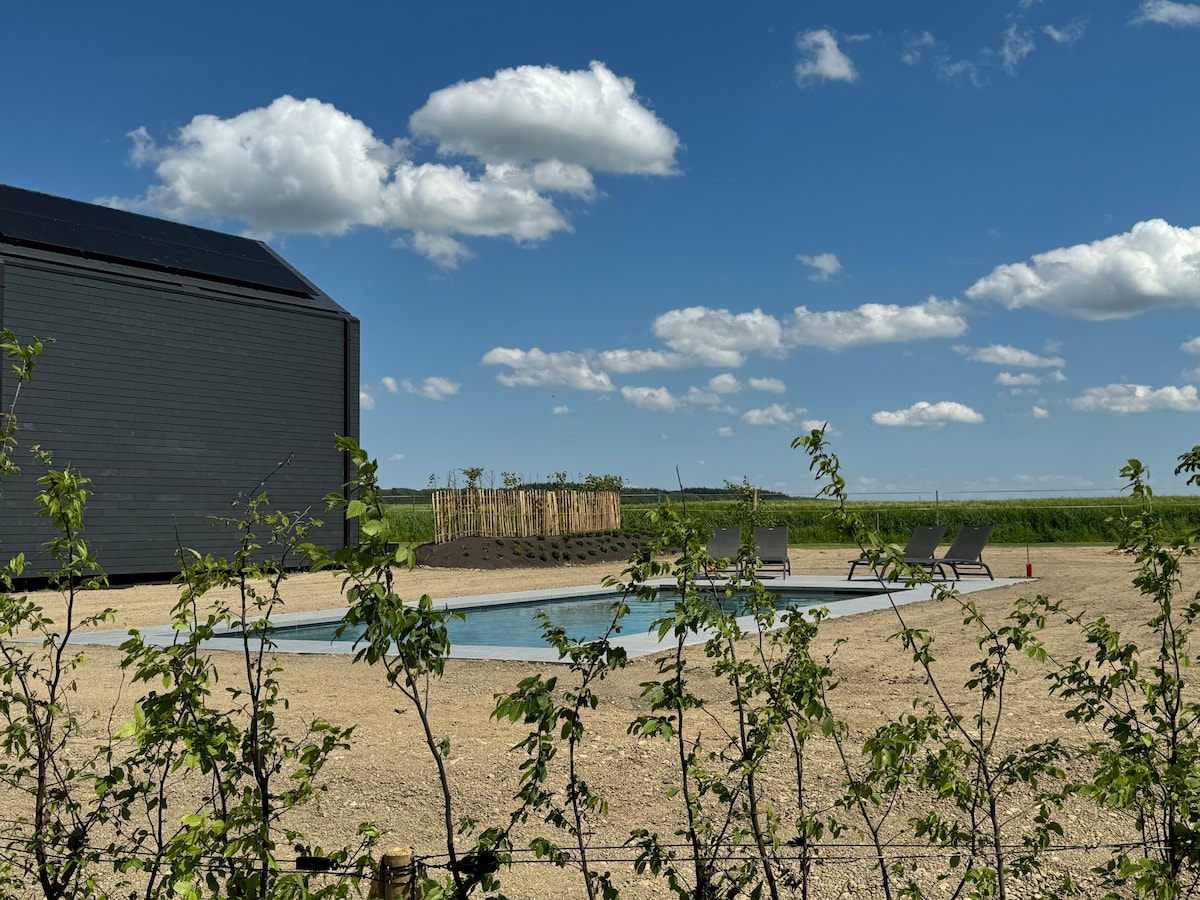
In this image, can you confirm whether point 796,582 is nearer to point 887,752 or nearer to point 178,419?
point 178,419

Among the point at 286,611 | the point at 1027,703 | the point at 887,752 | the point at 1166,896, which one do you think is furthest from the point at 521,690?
the point at 286,611

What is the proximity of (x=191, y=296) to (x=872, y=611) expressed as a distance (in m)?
13.4

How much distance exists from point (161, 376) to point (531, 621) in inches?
369

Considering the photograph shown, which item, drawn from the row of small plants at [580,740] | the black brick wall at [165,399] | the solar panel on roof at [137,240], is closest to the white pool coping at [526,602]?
the row of small plants at [580,740]

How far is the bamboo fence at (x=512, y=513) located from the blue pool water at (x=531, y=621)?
8.20m

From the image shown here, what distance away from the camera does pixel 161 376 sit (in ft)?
58.0

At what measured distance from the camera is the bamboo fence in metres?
22.5

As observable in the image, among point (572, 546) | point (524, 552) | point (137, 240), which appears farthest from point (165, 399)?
point (572, 546)

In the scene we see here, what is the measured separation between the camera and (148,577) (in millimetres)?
17594

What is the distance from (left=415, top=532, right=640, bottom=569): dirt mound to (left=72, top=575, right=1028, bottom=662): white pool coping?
6251 mm

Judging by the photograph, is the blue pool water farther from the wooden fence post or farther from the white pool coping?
the wooden fence post

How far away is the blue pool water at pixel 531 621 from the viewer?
1080 cm

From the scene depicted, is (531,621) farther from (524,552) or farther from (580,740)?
(524,552)

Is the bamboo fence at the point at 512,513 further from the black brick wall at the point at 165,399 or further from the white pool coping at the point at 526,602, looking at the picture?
the white pool coping at the point at 526,602
